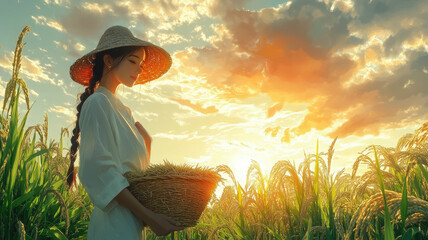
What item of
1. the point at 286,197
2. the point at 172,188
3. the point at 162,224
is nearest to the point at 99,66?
the point at 172,188

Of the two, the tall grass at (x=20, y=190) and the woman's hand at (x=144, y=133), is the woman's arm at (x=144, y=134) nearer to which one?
the woman's hand at (x=144, y=133)

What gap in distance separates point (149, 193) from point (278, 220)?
89.3 inches

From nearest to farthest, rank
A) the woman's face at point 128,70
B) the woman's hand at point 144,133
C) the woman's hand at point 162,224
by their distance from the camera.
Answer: the woman's hand at point 162,224 → the woman's face at point 128,70 → the woman's hand at point 144,133

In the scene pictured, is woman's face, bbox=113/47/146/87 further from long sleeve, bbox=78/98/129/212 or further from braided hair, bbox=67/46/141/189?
long sleeve, bbox=78/98/129/212

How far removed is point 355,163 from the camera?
8.89ft

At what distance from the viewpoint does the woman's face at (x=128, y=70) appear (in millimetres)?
2863

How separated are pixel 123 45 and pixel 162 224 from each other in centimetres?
140

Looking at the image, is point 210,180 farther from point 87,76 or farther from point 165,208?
point 87,76

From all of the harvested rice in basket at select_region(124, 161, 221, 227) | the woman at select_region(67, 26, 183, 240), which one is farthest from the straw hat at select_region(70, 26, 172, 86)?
the harvested rice in basket at select_region(124, 161, 221, 227)

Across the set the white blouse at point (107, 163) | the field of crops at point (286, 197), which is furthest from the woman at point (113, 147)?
the field of crops at point (286, 197)

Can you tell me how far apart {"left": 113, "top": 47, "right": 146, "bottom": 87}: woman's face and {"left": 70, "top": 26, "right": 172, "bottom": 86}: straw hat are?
4.9 inches

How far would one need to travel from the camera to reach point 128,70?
9.39ft

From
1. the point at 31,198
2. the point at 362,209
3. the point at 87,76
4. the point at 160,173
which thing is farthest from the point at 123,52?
the point at 362,209

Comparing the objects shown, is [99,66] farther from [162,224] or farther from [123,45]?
[162,224]
